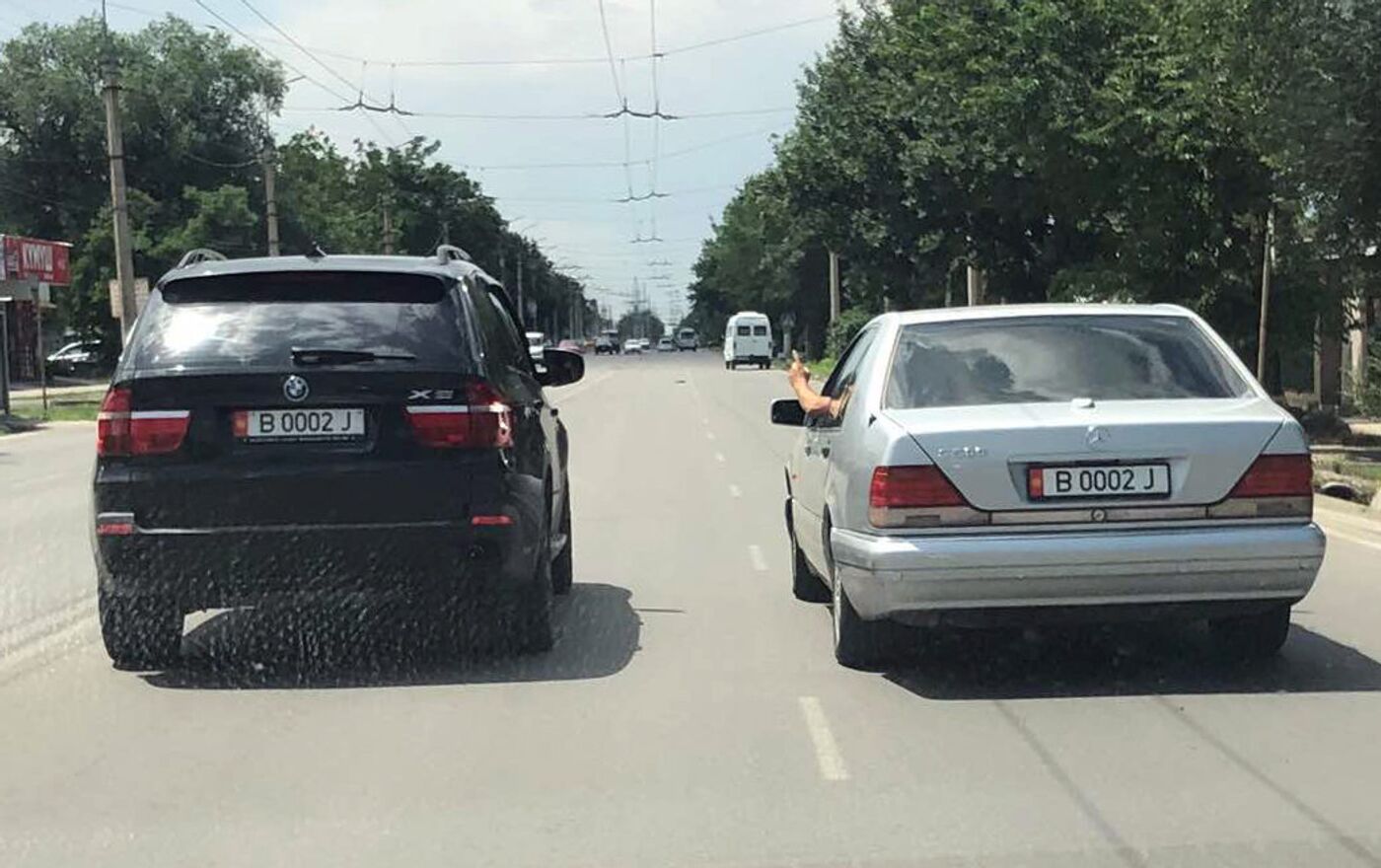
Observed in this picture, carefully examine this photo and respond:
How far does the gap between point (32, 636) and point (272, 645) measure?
1.43 meters

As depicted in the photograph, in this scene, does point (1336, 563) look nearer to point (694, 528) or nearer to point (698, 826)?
point (694, 528)

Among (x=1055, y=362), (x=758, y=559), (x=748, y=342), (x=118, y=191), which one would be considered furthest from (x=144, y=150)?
(x=1055, y=362)

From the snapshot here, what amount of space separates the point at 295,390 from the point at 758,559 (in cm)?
502

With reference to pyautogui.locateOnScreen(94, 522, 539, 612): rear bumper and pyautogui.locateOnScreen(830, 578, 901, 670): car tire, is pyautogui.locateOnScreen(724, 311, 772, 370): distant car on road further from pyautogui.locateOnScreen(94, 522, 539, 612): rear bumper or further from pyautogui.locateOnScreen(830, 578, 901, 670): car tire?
pyautogui.locateOnScreen(94, 522, 539, 612): rear bumper

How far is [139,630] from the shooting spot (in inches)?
301

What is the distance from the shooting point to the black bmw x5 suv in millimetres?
7133

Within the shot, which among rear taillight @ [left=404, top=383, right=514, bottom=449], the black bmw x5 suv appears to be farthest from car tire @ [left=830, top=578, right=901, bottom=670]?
rear taillight @ [left=404, top=383, right=514, bottom=449]

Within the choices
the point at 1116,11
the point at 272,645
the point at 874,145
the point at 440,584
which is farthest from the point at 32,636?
the point at 874,145

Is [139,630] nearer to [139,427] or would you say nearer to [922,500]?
[139,427]

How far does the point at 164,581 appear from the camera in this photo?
7176 mm

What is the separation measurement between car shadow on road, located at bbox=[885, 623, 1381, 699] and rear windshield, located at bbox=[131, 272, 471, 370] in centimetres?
254

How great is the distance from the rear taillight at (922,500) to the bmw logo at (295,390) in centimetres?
246

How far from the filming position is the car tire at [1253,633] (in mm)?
7277

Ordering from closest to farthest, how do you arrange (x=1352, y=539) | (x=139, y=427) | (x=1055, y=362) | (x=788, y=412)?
(x=139, y=427), (x=1055, y=362), (x=788, y=412), (x=1352, y=539)
